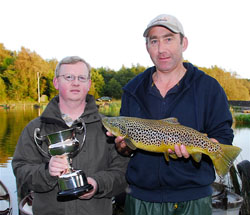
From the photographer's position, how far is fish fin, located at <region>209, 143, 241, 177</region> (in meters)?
2.85

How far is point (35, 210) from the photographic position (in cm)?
312

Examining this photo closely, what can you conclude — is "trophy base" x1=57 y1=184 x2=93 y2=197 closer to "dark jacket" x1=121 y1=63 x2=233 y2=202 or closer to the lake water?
"dark jacket" x1=121 y1=63 x2=233 y2=202

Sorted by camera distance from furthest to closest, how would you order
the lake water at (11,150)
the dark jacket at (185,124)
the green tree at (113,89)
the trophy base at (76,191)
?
1. the green tree at (113,89)
2. the lake water at (11,150)
3. the dark jacket at (185,124)
4. the trophy base at (76,191)

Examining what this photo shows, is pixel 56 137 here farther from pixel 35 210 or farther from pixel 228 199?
pixel 228 199

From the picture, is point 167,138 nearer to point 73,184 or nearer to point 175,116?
point 175,116

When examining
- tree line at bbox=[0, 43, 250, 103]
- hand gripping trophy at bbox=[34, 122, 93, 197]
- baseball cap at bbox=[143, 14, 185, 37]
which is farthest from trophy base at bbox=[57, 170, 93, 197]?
tree line at bbox=[0, 43, 250, 103]

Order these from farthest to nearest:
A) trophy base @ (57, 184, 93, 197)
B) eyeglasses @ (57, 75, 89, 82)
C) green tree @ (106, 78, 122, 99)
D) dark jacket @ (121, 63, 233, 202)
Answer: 1. green tree @ (106, 78, 122, 99)
2. eyeglasses @ (57, 75, 89, 82)
3. dark jacket @ (121, 63, 233, 202)
4. trophy base @ (57, 184, 93, 197)

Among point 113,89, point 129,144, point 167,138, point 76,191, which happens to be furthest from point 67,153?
point 113,89

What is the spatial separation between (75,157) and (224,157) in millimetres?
1597

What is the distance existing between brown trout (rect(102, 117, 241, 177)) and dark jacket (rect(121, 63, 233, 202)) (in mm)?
132

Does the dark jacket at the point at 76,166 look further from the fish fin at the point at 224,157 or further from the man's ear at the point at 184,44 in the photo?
the man's ear at the point at 184,44

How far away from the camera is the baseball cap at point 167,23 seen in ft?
9.86

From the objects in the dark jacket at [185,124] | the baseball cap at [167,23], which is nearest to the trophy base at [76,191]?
the dark jacket at [185,124]

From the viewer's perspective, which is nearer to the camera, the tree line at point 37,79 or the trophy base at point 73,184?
the trophy base at point 73,184
